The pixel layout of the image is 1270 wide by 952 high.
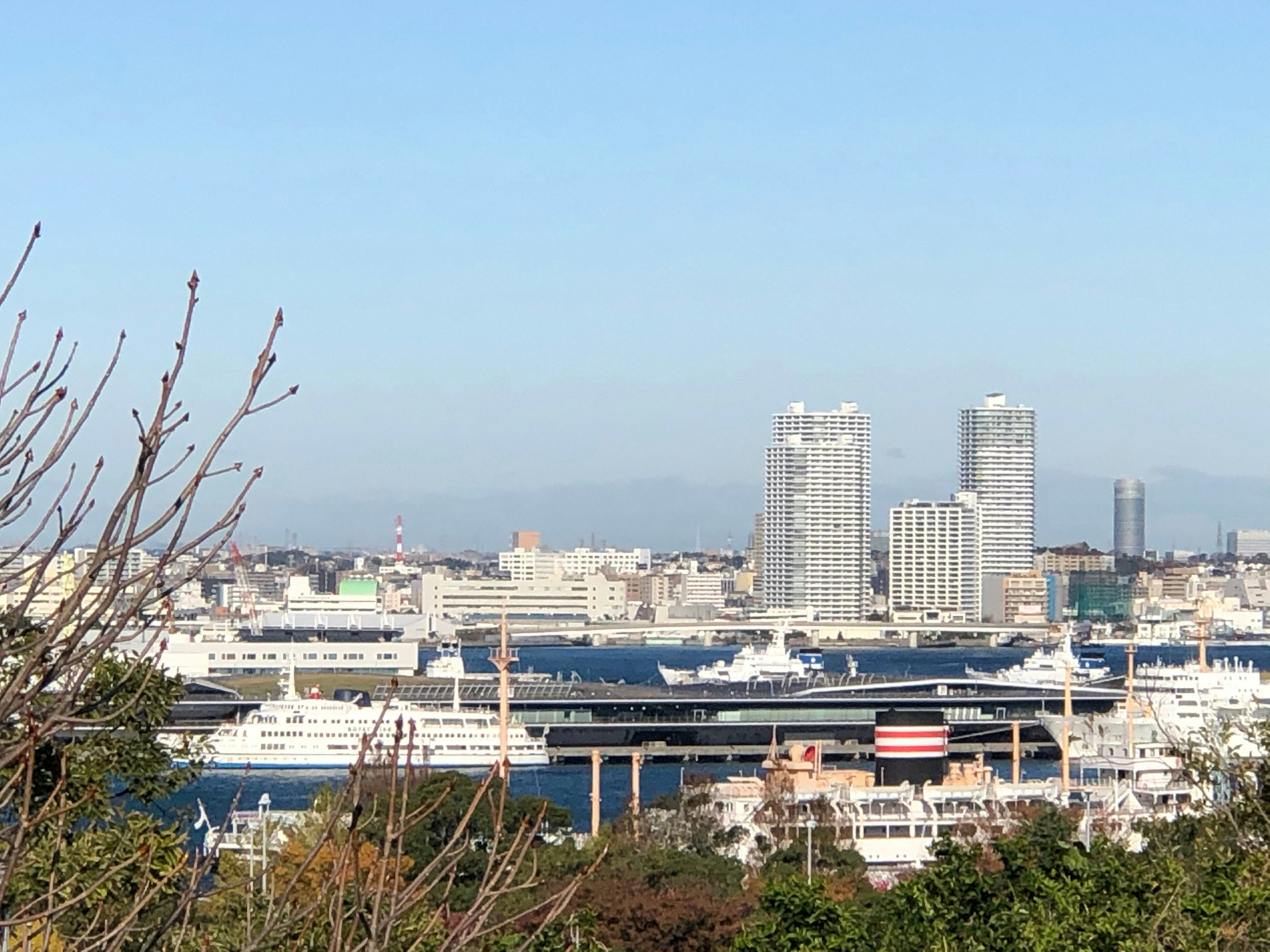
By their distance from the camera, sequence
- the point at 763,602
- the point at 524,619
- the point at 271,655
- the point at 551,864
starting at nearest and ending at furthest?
the point at 551,864 < the point at 271,655 < the point at 524,619 < the point at 763,602

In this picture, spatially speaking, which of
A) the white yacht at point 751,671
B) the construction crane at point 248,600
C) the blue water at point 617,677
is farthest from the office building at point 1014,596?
the white yacht at point 751,671

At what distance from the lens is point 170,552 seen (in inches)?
54.7

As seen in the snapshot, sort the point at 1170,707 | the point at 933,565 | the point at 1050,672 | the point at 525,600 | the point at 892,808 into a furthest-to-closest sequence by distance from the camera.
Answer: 1. the point at 933,565
2. the point at 525,600
3. the point at 1050,672
4. the point at 1170,707
5. the point at 892,808

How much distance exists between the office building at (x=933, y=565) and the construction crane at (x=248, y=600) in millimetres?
26714

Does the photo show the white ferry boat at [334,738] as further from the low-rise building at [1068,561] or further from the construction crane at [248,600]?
the low-rise building at [1068,561]

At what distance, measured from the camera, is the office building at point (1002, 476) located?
87.2 metres

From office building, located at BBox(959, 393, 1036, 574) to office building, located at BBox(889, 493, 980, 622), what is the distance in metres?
5.27

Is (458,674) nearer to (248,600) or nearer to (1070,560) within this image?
(248,600)

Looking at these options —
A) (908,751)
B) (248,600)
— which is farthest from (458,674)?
(248,600)

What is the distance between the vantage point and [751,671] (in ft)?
137

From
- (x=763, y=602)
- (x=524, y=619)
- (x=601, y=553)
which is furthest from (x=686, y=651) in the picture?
(x=601, y=553)

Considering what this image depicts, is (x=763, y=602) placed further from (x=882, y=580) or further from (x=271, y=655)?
(x=271, y=655)

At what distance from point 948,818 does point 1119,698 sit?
674 inches

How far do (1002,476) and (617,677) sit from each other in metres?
49.5
